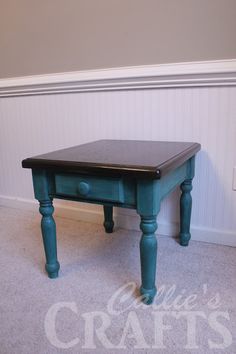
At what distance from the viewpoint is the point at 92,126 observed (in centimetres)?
145

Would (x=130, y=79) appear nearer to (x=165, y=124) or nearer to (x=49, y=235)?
(x=165, y=124)

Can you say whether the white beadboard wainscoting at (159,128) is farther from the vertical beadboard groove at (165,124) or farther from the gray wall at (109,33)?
the gray wall at (109,33)

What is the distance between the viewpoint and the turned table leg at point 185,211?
1209 mm

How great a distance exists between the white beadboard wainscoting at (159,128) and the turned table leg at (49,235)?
0.50 meters

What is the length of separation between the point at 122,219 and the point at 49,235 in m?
0.52

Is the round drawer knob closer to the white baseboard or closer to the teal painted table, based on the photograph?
the teal painted table

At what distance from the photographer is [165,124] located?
1282 mm

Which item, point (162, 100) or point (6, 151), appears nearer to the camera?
point (162, 100)

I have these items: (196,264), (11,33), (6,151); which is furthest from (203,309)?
(11,33)

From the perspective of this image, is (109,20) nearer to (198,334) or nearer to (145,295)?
(145,295)

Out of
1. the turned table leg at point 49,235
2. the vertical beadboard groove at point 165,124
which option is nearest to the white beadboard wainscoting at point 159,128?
the vertical beadboard groove at point 165,124

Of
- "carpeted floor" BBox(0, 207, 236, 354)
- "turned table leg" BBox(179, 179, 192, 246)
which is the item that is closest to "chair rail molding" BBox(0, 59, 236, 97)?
"turned table leg" BBox(179, 179, 192, 246)

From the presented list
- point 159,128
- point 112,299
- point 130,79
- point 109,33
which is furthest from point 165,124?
point 112,299

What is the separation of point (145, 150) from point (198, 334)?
59cm
